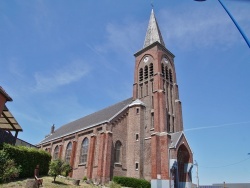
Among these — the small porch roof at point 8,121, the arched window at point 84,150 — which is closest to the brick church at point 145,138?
the arched window at point 84,150

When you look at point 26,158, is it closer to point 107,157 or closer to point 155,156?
point 107,157

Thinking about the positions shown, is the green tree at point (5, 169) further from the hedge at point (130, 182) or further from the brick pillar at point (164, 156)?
the brick pillar at point (164, 156)

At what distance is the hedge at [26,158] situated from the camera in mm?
19606

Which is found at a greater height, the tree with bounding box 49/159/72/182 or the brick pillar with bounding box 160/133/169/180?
the brick pillar with bounding box 160/133/169/180

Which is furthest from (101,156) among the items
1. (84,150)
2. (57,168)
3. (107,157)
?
(57,168)

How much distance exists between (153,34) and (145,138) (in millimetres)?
19704

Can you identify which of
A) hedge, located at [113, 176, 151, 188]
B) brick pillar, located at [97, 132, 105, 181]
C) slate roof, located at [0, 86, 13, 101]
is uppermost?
slate roof, located at [0, 86, 13, 101]

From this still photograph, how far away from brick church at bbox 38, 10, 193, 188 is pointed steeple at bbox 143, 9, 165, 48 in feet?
8.47

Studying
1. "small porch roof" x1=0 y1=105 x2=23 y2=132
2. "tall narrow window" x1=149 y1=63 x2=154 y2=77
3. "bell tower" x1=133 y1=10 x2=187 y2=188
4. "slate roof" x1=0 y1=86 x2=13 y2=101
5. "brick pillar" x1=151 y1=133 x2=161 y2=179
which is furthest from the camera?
"tall narrow window" x1=149 y1=63 x2=154 y2=77

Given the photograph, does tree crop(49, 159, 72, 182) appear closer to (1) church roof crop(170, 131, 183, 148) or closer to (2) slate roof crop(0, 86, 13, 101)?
(2) slate roof crop(0, 86, 13, 101)

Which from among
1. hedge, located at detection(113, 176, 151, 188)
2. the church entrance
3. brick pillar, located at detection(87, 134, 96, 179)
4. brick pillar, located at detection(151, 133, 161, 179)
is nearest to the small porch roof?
Answer: brick pillar, located at detection(87, 134, 96, 179)

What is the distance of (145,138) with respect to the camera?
1300 inches

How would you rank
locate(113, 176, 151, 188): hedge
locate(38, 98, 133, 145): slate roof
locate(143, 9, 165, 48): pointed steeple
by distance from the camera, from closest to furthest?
locate(113, 176, 151, 188): hedge < locate(38, 98, 133, 145): slate roof < locate(143, 9, 165, 48): pointed steeple

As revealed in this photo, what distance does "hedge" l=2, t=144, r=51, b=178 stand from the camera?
64.3 feet
